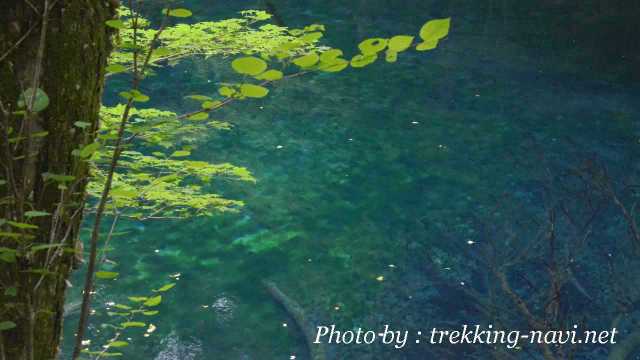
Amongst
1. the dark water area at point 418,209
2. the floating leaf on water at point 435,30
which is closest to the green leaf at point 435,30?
the floating leaf on water at point 435,30

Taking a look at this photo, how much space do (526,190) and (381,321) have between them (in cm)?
264

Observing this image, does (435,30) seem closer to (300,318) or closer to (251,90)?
(251,90)

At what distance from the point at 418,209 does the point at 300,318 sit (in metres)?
2.03

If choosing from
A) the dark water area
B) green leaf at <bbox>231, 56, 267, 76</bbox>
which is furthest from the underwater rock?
green leaf at <bbox>231, 56, 267, 76</bbox>

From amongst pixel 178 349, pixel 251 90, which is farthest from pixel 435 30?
pixel 178 349

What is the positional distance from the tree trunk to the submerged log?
3425 mm

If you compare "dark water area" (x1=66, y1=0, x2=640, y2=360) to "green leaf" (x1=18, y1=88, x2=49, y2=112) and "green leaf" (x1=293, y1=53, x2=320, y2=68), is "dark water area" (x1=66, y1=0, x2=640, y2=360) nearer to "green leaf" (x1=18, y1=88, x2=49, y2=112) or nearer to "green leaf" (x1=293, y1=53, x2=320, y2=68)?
"green leaf" (x1=293, y1=53, x2=320, y2=68)

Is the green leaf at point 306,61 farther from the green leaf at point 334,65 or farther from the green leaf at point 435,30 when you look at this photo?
the green leaf at point 435,30

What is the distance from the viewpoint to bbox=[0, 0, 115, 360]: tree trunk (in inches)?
41.7

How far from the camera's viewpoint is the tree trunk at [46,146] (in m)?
1.06

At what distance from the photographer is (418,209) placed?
6500 mm

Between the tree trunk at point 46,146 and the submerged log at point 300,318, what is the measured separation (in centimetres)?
343

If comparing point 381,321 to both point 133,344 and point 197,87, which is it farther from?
point 197,87

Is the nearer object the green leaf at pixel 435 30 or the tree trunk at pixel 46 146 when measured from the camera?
the green leaf at pixel 435 30
